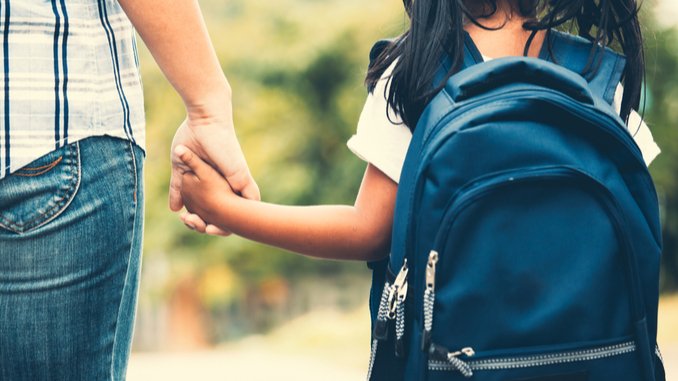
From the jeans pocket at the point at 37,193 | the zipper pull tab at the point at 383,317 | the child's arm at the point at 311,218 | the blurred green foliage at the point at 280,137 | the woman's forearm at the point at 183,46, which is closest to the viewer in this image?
the jeans pocket at the point at 37,193

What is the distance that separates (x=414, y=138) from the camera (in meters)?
1.24

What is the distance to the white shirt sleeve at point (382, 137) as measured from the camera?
1307mm

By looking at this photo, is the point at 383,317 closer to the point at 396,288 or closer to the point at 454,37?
the point at 396,288

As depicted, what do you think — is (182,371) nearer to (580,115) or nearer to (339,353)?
(339,353)

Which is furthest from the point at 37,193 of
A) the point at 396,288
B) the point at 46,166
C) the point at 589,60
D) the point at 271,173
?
the point at 271,173

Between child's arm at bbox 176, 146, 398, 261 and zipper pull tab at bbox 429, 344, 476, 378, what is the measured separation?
0.25 metres

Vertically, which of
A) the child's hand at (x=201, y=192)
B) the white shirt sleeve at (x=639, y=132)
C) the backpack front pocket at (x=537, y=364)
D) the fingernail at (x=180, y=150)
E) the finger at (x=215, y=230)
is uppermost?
the white shirt sleeve at (x=639, y=132)

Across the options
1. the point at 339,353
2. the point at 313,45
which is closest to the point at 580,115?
the point at 339,353

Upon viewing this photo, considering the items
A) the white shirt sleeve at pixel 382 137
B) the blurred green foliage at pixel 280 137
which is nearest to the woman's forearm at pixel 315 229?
the white shirt sleeve at pixel 382 137

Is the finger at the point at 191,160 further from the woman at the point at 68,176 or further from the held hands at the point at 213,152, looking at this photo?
the woman at the point at 68,176

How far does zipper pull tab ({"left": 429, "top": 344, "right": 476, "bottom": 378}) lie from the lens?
46.0 inches

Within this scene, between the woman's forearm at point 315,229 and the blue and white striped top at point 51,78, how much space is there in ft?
1.15

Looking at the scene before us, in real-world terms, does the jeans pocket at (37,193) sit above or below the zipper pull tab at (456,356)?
above

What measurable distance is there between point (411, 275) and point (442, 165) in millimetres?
169
